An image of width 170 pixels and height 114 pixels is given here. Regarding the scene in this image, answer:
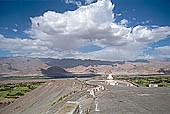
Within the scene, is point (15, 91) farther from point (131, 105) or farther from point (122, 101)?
point (131, 105)

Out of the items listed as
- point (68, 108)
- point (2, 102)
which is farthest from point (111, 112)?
point (2, 102)

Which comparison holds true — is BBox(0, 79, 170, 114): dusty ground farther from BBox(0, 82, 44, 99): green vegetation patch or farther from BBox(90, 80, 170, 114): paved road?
BBox(0, 82, 44, 99): green vegetation patch

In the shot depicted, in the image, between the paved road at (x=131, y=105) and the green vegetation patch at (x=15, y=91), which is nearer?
the paved road at (x=131, y=105)

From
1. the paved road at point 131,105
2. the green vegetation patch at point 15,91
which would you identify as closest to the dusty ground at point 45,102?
the paved road at point 131,105

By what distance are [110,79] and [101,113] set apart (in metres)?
36.6

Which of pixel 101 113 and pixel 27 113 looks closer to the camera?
pixel 101 113

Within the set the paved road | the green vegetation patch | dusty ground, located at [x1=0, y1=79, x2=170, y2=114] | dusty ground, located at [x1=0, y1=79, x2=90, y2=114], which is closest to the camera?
the paved road

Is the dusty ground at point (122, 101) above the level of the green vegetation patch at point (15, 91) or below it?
above

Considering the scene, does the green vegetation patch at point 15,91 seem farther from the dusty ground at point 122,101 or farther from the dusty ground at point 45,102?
the dusty ground at point 122,101

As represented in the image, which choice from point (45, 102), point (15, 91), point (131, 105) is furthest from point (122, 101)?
point (15, 91)

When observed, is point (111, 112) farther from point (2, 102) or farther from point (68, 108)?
point (2, 102)

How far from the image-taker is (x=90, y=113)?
1046 cm

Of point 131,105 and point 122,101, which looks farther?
point 122,101

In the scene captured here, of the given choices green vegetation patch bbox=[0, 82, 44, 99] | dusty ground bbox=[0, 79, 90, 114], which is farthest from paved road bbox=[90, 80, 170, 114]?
green vegetation patch bbox=[0, 82, 44, 99]
